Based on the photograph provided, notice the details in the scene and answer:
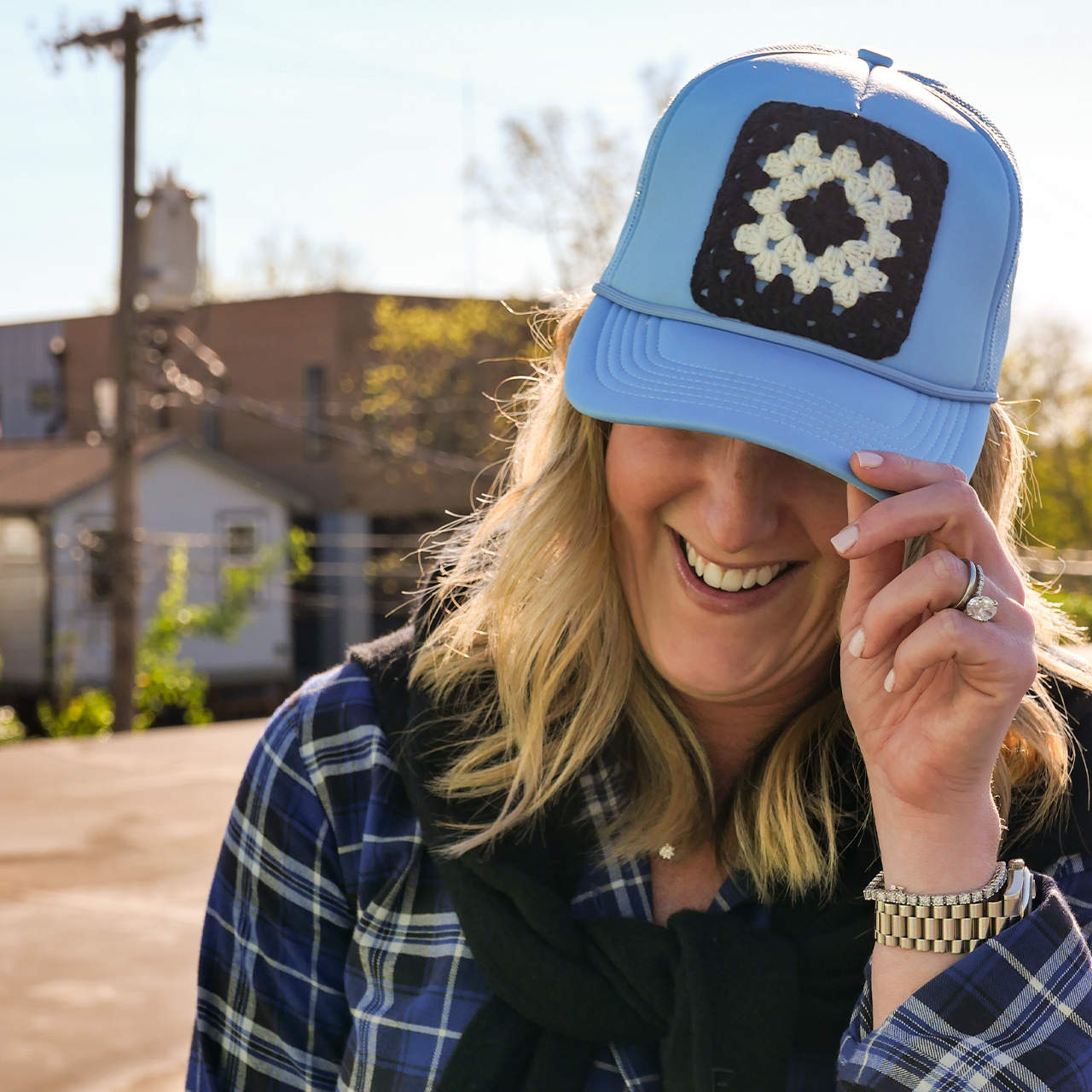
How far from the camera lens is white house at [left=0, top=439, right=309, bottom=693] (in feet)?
75.1

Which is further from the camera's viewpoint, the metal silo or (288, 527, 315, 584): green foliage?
(288, 527, 315, 584): green foliage

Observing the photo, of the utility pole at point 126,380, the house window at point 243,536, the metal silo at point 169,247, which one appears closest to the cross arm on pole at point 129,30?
the utility pole at point 126,380

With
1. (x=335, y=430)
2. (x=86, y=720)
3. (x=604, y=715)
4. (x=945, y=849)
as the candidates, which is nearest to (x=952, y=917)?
(x=945, y=849)

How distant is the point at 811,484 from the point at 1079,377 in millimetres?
23629

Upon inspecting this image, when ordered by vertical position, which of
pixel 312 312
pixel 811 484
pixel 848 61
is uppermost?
pixel 848 61

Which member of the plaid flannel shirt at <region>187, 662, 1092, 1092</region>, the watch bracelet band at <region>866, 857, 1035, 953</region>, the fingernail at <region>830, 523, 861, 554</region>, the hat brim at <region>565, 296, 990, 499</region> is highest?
the hat brim at <region>565, 296, 990, 499</region>

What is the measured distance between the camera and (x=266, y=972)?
142 centimetres

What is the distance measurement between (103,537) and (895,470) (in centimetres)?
2215

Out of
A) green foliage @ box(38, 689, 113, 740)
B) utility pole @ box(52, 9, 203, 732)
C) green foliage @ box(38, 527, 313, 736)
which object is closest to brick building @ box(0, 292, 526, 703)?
green foliage @ box(38, 527, 313, 736)

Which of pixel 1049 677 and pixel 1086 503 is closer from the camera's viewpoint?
pixel 1049 677

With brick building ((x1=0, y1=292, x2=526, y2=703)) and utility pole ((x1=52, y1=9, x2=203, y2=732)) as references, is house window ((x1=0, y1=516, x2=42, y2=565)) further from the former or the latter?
utility pole ((x1=52, y1=9, x2=203, y2=732))

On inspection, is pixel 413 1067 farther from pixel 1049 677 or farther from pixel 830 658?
pixel 1049 677

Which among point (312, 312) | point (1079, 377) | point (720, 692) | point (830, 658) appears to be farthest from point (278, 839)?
point (312, 312)

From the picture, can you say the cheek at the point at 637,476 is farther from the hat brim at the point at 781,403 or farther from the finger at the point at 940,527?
the finger at the point at 940,527
